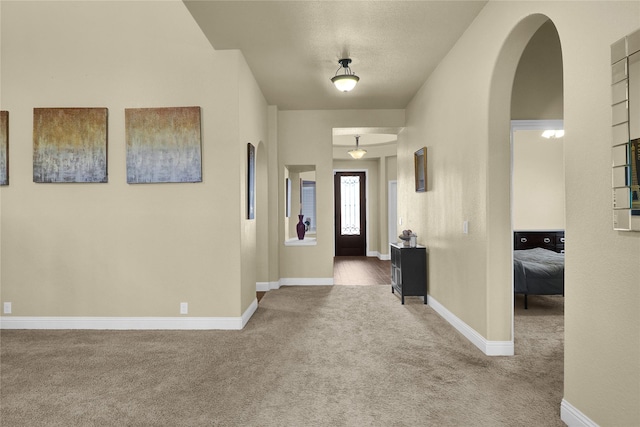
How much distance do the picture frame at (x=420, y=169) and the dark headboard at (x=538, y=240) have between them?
2.16 m

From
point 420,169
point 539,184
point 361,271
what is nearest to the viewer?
Result: point 420,169

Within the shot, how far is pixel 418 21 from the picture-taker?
3.51 meters

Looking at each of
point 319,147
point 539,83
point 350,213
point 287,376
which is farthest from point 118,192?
point 350,213

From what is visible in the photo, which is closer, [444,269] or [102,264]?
[102,264]

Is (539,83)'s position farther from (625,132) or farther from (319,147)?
(319,147)

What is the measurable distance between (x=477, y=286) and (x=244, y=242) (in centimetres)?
238

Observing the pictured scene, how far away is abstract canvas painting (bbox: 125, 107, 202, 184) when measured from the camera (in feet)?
13.1

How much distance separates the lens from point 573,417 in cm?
213

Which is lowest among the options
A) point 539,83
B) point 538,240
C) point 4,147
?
point 538,240

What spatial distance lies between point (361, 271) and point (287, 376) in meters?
5.38

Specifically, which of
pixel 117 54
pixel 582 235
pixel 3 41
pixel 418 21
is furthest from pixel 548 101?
pixel 3 41

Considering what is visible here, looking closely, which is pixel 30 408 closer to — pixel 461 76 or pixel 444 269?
pixel 444 269

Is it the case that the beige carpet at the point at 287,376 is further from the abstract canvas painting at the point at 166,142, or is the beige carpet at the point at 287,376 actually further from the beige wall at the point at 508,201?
the abstract canvas painting at the point at 166,142

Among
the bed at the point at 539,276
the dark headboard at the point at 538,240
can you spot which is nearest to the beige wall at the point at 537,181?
the dark headboard at the point at 538,240
